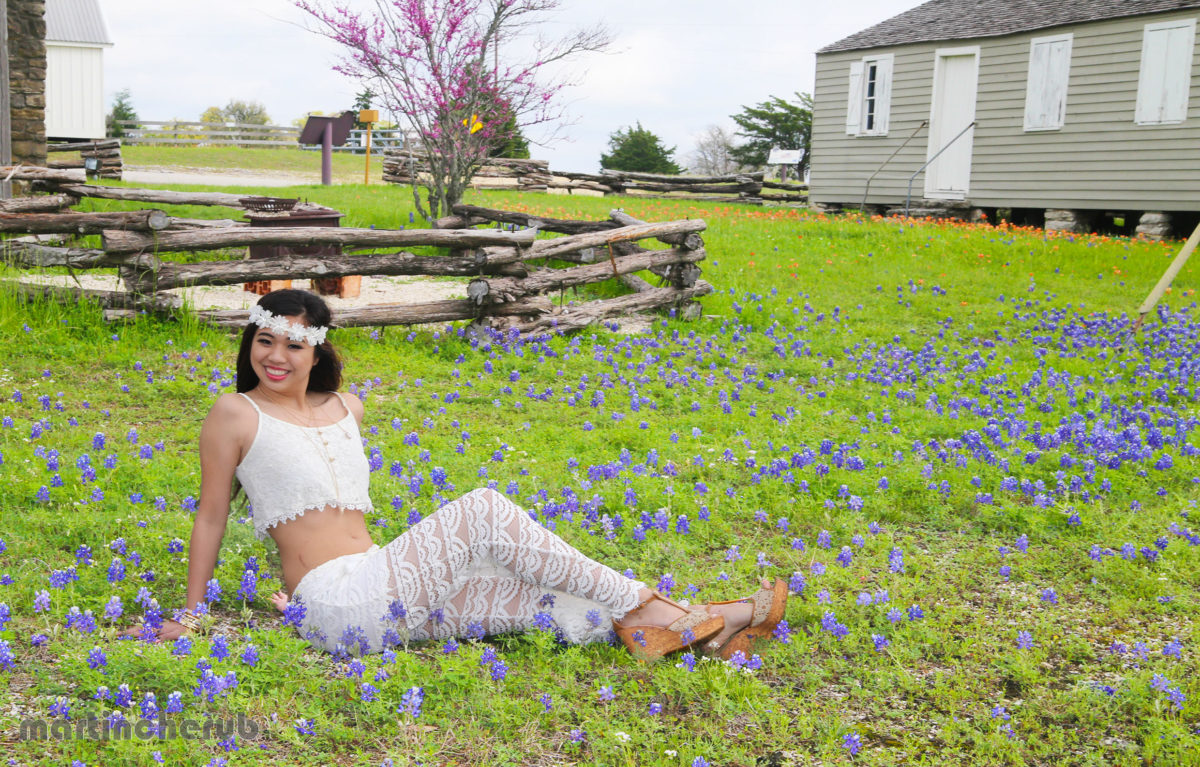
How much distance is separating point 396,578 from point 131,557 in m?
1.26

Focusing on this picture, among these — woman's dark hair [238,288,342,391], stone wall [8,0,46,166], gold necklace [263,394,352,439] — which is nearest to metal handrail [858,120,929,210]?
stone wall [8,0,46,166]

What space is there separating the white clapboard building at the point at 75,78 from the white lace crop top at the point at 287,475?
112ft

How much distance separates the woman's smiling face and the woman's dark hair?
0.12 ft

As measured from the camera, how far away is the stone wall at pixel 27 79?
1642cm

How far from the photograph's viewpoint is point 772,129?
45.2 metres

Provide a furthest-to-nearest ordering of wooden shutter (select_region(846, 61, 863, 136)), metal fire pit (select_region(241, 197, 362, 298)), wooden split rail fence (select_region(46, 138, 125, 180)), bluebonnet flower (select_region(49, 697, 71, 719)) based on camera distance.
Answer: wooden split rail fence (select_region(46, 138, 125, 180)), wooden shutter (select_region(846, 61, 863, 136)), metal fire pit (select_region(241, 197, 362, 298)), bluebonnet flower (select_region(49, 697, 71, 719))

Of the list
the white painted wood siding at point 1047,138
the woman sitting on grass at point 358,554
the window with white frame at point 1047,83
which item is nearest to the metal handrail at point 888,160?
the white painted wood siding at point 1047,138

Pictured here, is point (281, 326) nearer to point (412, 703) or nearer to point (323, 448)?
point (323, 448)

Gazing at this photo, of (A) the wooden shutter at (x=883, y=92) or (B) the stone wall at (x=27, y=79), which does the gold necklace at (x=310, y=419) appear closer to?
(B) the stone wall at (x=27, y=79)

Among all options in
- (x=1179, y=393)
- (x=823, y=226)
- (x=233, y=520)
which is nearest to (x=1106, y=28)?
(x=823, y=226)

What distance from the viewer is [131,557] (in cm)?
393

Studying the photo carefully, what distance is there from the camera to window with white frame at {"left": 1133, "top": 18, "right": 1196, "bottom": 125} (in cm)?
1780

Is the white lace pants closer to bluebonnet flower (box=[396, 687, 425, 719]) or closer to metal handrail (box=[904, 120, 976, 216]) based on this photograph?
bluebonnet flower (box=[396, 687, 425, 719])

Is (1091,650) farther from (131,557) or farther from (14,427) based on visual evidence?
(14,427)
